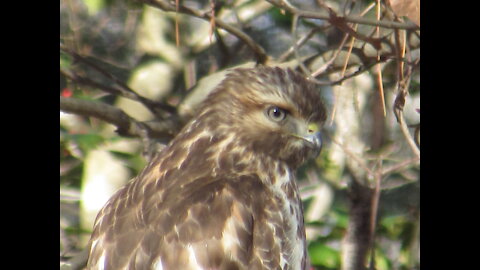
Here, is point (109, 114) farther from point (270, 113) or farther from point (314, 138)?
point (314, 138)

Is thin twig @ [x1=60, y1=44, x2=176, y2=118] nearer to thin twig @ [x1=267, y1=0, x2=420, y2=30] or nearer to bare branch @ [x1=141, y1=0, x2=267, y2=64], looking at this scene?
bare branch @ [x1=141, y1=0, x2=267, y2=64]

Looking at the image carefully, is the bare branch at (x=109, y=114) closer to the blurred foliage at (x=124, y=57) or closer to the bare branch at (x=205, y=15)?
the blurred foliage at (x=124, y=57)

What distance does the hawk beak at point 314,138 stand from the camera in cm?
208

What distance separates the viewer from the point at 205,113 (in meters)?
2.18

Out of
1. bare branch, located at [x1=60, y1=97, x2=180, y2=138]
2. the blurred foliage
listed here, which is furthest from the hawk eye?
bare branch, located at [x1=60, y1=97, x2=180, y2=138]

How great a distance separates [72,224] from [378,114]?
2.65 ft

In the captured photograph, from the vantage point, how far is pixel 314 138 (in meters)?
2.09

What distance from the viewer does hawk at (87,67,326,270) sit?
→ 1.87 m

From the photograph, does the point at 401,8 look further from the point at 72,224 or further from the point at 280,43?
the point at 72,224

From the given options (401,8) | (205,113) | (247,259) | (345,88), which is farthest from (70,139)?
(401,8)

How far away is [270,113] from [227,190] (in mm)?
245

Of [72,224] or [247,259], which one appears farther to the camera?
[72,224]

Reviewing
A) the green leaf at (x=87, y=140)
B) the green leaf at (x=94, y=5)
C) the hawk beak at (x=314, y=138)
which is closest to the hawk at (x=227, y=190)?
the hawk beak at (x=314, y=138)
